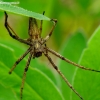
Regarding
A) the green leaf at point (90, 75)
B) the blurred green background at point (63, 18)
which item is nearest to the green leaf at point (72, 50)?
the blurred green background at point (63, 18)

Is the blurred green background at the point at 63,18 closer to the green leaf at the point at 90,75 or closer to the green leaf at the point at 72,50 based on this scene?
the green leaf at the point at 72,50

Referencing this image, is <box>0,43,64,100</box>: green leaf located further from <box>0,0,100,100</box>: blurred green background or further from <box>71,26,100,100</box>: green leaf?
<box>0,0,100,100</box>: blurred green background

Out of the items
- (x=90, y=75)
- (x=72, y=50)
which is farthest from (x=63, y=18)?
(x=90, y=75)

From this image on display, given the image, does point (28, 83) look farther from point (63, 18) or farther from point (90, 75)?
point (63, 18)

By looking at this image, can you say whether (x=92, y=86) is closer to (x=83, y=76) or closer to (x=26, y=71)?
(x=83, y=76)

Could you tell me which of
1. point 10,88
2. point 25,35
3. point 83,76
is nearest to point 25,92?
point 10,88
